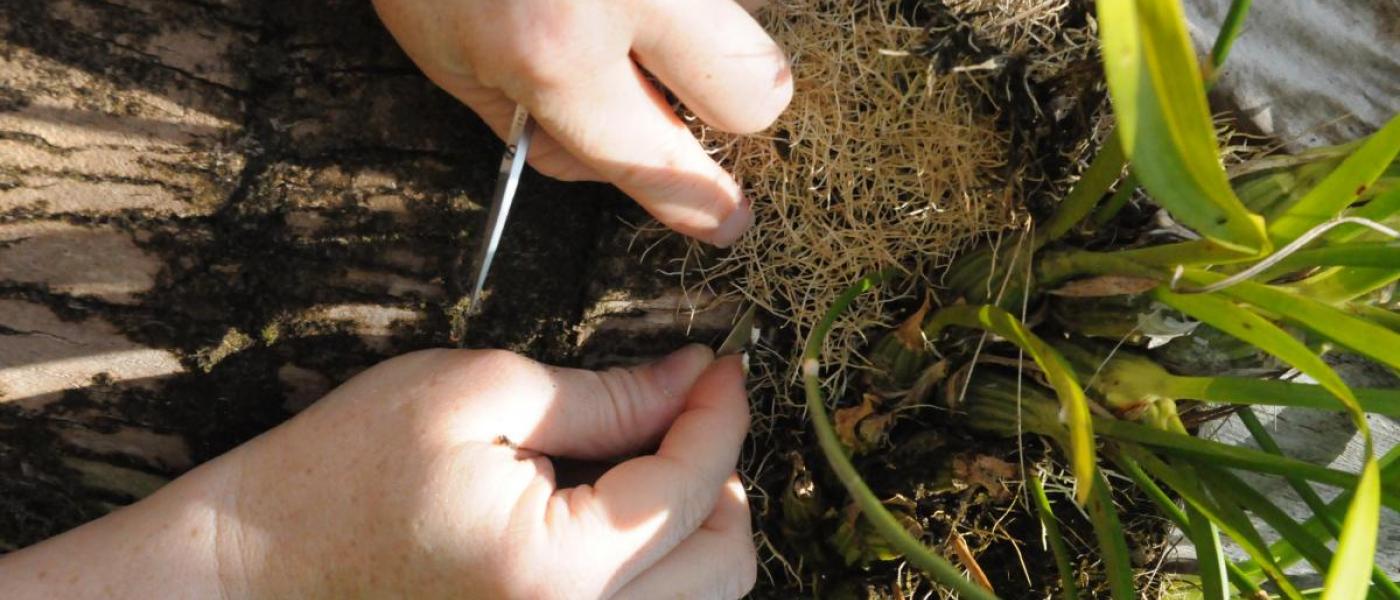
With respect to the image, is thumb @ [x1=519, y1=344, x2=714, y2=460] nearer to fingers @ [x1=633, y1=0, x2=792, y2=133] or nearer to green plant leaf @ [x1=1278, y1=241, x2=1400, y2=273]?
fingers @ [x1=633, y1=0, x2=792, y2=133]

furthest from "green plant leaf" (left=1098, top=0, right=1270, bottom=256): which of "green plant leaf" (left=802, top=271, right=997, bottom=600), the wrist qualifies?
the wrist

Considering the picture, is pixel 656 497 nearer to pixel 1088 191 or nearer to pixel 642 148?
pixel 642 148

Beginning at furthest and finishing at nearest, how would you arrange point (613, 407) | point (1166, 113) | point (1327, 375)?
1. point (613, 407)
2. point (1327, 375)
3. point (1166, 113)

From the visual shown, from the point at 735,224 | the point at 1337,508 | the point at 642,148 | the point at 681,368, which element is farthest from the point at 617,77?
the point at 1337,508

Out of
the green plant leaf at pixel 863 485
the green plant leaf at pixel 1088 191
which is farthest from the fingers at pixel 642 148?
the green plant leaf at pixel 1088 191

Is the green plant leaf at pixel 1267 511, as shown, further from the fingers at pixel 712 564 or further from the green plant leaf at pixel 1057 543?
the fingers at pixel 712 564

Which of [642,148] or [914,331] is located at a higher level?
[642,148]
